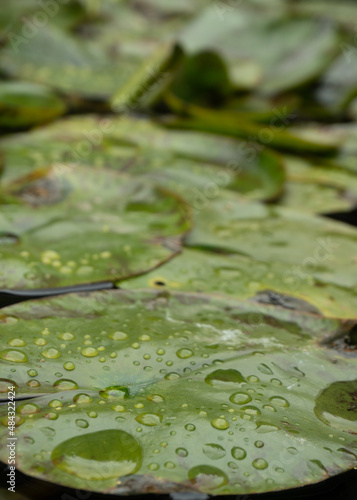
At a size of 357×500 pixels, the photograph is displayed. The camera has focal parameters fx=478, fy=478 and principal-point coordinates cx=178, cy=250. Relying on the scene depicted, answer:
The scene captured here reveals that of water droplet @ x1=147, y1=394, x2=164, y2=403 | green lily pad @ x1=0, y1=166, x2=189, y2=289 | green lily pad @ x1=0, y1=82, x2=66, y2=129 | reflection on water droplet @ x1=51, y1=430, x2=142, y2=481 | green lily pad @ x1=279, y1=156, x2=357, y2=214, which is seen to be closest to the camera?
reflection on water droplet @ x1=51, y1=430, x2=142, y2=481

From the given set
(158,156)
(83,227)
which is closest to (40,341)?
(83,227)

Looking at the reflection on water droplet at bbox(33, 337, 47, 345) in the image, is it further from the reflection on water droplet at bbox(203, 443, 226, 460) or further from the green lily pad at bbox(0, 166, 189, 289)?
the reflection on water droplet at bbox(203, 443, 226, 460)

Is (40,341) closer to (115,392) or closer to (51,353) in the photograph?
(51,353)

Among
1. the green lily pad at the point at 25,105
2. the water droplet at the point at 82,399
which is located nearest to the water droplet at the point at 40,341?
the water droplet at the point at 82,399

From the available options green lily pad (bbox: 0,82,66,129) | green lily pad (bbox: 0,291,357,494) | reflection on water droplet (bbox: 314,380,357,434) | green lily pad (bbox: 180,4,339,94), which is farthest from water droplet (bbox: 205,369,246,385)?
green lily pad (bbox: 180,4,339,94)

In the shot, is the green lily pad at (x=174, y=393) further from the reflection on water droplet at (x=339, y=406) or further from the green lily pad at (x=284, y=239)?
the green lily pad at (x=284, y=239)
